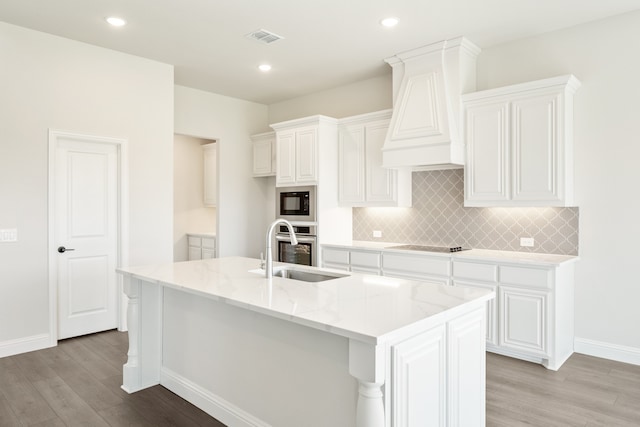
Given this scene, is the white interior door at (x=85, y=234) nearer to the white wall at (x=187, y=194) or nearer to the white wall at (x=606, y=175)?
the white wall at (x=187, y=194)

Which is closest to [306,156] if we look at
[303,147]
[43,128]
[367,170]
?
[303,147]

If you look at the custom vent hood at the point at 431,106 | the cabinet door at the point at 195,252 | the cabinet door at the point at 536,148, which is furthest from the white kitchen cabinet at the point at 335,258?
the cabinet door at the point at 195,252

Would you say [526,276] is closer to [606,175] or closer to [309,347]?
[606,175]

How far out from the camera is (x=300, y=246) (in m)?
5.30

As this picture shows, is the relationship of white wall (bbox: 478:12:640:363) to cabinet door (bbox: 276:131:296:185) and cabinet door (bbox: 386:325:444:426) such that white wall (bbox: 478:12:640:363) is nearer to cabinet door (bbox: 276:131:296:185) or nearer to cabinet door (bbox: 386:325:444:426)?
cabinet door (bbox: 386:325:444:426)

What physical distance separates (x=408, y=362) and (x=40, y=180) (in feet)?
12.6

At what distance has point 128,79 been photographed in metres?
4.52

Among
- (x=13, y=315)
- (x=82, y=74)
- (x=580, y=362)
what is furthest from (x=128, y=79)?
(x=580, y=362)

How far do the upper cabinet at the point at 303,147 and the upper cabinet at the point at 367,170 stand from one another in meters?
0.19

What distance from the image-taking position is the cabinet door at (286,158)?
539 cm

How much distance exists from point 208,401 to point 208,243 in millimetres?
3932

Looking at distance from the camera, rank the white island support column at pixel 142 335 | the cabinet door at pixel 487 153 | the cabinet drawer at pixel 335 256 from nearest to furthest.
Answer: the white island support column at pixel 142 335, the cabinet door at pixel 487 153, the cabinet drawer at pixel 335 256

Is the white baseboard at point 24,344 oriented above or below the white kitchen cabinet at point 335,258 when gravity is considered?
below

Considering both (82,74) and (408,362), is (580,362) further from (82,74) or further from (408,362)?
(82,74)
